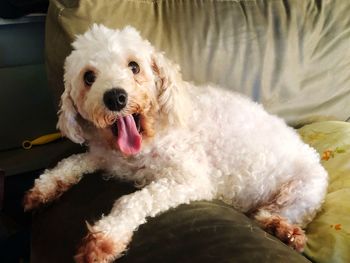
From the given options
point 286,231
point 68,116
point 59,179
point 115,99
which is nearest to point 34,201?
point 59,179

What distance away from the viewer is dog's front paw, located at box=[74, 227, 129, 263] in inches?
35.8

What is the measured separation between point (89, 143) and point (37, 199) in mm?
232

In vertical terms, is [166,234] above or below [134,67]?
below

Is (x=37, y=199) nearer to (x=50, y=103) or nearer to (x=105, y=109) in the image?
(x=105, y=109)

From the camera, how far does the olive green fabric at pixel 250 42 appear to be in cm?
137

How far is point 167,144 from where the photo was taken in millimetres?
1239

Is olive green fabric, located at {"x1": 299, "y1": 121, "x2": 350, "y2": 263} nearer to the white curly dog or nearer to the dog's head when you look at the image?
the white curly dog

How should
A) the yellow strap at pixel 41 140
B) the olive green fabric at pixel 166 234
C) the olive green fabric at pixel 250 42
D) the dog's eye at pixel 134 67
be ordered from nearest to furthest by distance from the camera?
the olive green fabric at pixel 166 234, the dog's eye at pixel 134 67, the olive green fabric at pixel 250 42, the yellow strap at pixel 41 140

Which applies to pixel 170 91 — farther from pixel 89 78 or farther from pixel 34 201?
Answer: pixel 34 201

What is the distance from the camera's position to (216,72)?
4.89 feet

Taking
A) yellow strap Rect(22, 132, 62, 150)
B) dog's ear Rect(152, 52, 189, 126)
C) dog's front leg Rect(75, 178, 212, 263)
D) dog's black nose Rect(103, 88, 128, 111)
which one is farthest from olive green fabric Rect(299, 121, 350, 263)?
Answer: yellow strap Rect(22, 132, 62, 150)

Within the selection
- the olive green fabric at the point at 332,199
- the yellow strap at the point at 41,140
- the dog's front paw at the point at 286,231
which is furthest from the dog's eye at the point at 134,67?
the yellow strap at the point at 41,140

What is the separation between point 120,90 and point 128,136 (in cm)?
14

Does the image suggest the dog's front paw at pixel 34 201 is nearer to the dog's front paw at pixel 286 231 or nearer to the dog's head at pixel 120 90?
the dog's head at pixel 120 90
